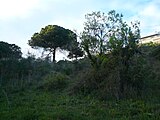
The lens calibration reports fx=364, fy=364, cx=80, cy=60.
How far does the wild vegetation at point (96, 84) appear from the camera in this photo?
13.6 metres

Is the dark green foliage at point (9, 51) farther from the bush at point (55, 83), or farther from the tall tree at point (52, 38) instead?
the bush at point (55, 83)

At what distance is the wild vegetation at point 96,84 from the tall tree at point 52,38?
7.04 metres

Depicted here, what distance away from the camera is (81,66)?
96.4 feet

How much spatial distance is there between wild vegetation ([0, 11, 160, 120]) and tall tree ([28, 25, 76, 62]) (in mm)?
7035

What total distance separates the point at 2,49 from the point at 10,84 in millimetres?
6059

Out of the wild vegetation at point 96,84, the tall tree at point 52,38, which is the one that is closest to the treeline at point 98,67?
the wild vegetation at point 96,84

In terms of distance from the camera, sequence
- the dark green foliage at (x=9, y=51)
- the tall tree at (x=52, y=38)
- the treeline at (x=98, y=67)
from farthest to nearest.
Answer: the tall tree at (x=52, y=38)
the dark green foliage at (x=9, y=51)
the treeline at (x=98, y=67)

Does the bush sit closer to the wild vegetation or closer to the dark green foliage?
the wild vegetation

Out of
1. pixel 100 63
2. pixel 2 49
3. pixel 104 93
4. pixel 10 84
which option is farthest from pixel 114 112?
pixel 2 49

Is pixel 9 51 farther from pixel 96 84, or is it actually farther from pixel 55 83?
pixel 96 84

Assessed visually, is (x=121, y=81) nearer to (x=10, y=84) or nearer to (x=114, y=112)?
(x=114, y=112)

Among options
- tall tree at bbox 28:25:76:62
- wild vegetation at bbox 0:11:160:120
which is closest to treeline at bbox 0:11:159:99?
wild vegetation at bbox 0:11:160:120

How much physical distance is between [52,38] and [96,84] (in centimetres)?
1732

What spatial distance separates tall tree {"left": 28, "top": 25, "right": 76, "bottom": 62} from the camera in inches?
1504
